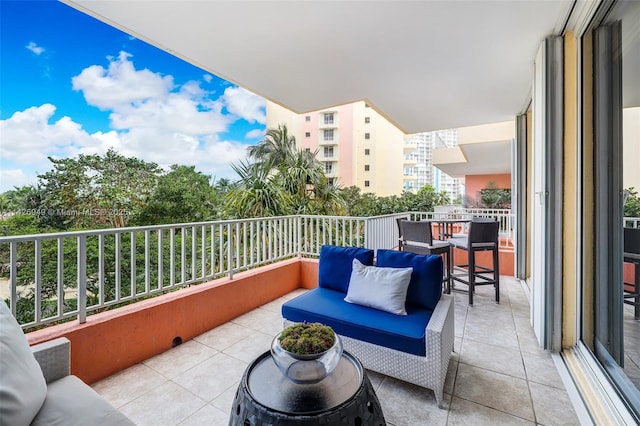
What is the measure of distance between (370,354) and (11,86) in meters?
13.8

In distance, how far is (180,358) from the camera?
2.48m

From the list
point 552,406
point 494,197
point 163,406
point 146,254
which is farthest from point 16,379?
point 494,197

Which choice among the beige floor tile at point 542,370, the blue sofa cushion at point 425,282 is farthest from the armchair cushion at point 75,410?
the beige floor tile at point 542,370

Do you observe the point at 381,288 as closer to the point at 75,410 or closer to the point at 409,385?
the point at 409,385

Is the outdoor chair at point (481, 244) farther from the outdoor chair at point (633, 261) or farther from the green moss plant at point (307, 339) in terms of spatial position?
the green moss plant at point (307, 339)

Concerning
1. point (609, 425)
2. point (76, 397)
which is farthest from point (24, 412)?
point (609, 425)

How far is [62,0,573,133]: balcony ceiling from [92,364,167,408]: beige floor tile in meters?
2.70

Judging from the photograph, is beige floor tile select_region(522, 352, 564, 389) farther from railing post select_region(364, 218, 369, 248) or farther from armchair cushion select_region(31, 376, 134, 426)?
armchair cushion select_region(31, 376, 134, 426)

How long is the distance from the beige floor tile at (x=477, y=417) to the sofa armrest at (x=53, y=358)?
2.05m

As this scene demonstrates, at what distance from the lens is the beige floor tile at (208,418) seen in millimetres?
1724

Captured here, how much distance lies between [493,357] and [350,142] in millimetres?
23098

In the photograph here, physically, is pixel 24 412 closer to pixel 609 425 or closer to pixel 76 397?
pixel 76 397

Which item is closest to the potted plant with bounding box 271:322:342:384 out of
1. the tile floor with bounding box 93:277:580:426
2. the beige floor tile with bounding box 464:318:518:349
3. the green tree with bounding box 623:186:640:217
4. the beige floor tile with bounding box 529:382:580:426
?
the tile floor with bounding box 93:277:580:426

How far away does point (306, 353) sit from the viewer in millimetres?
1229
